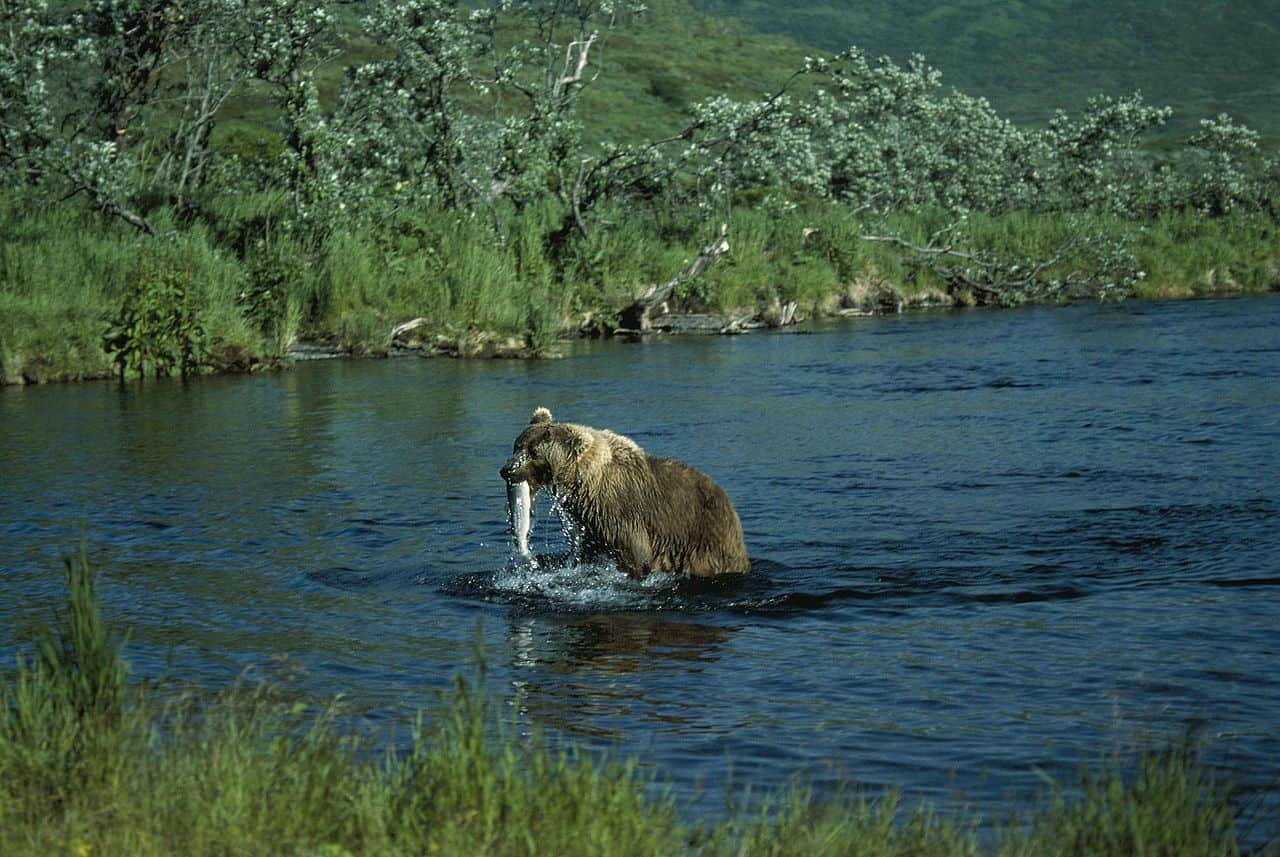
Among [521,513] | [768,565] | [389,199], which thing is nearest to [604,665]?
[521,513]

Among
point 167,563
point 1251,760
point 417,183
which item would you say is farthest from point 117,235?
point 1251,760

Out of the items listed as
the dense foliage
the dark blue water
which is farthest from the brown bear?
the dense foliage

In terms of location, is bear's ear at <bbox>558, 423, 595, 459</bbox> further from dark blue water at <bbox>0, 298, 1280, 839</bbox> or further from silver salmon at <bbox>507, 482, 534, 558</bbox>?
dark blue water at <bbox>0, 298, 1280, 839</bbox>

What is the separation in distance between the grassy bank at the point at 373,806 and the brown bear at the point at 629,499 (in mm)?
4468

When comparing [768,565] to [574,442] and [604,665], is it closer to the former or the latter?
[574,442]

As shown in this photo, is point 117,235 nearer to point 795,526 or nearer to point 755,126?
point 755,126

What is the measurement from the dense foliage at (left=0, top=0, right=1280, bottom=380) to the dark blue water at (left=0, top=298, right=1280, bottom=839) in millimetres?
3045

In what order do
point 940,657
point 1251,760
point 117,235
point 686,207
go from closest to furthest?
1. point 1251,760
2. point 940,657
3. point 117,235
4. point 686,207

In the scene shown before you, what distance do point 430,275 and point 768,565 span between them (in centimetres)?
1725

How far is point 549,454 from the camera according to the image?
10.1 meters

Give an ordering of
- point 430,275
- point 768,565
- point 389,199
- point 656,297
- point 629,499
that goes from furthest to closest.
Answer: point 656,297
point 389,199
point 430,275
point 768,565
point 629,499

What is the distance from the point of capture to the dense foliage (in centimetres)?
2444

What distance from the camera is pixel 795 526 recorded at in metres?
12.4

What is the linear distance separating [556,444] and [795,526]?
2.93 metres
